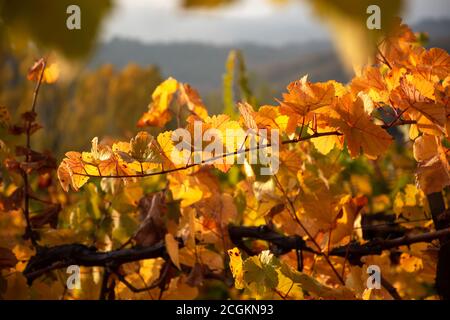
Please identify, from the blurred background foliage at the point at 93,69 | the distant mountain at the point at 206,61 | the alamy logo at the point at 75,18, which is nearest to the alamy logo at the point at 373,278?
the blurred background foliage at the point at 93,69

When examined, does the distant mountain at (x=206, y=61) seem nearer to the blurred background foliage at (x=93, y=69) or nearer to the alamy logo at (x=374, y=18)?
the blurred background foliage at (x=93, y=69)

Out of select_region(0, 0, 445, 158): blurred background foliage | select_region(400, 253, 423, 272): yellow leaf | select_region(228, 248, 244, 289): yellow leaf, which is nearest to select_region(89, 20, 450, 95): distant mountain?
select_region(0, 0, 445, 158): blurred background foliage

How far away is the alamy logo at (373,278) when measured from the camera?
2.12 ft

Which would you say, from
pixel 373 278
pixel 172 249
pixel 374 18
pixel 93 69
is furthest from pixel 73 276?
pixel 93 69

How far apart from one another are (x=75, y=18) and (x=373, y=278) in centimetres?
57

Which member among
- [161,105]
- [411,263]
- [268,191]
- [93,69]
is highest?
[93,69]

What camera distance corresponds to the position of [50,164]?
0.80m

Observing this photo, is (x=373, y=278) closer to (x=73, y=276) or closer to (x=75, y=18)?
(x=73, y=276)

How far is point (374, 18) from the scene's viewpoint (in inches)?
7.5

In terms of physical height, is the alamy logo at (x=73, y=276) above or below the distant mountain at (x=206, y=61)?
below

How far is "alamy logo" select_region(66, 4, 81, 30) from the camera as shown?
0.20 metres

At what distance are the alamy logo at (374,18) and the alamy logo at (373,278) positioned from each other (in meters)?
0.51
